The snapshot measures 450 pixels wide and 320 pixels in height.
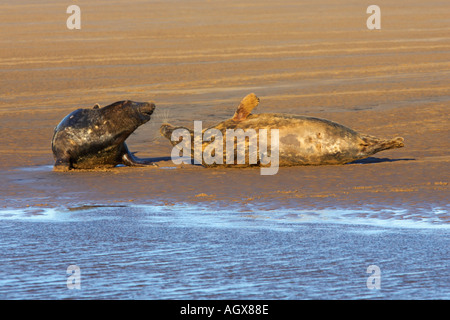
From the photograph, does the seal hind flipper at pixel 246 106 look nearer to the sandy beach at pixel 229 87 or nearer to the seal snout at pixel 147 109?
the sandy beach at pixel 229 87

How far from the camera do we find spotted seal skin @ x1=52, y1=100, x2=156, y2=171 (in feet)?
34.8

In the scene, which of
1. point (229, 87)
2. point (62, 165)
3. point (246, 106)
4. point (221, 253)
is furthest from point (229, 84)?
point (221, 253)

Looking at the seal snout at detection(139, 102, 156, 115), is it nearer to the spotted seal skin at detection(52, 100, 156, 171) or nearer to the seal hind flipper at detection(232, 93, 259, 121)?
the spotted seal skin at detection(52, 100, 156, 171)

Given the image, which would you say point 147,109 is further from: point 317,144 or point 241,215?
point 241,215

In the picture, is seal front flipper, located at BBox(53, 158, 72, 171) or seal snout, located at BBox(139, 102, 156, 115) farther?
seal snout, located at BBox(139, 102, 156, 115)

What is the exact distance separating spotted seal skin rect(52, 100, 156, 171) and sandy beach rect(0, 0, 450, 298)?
0.77 feet

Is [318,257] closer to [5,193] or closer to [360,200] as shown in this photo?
[360,200]

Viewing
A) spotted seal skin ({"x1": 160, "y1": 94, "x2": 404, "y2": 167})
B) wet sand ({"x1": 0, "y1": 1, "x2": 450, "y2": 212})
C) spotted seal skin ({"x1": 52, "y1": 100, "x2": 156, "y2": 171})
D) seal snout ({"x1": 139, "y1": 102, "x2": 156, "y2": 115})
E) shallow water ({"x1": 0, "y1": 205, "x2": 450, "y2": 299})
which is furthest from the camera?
seal snout ({"x1": 139, "y1": 102, "x2": 156, "y2": 115})

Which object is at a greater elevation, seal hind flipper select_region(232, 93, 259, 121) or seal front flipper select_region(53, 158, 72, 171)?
seal hind flipper select_region(232, 93, 259, 121)

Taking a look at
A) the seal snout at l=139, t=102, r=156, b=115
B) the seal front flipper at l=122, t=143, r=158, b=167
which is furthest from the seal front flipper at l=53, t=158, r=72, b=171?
the seal snout at l=139, t=102, r=156, b=115

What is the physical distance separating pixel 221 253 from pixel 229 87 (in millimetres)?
12132

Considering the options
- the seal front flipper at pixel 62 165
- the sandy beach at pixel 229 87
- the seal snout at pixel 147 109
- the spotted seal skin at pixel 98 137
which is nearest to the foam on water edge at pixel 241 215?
the sandy beach at pixel 229 87

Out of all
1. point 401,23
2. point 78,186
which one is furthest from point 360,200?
point 401,23

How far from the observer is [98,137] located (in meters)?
10.7
